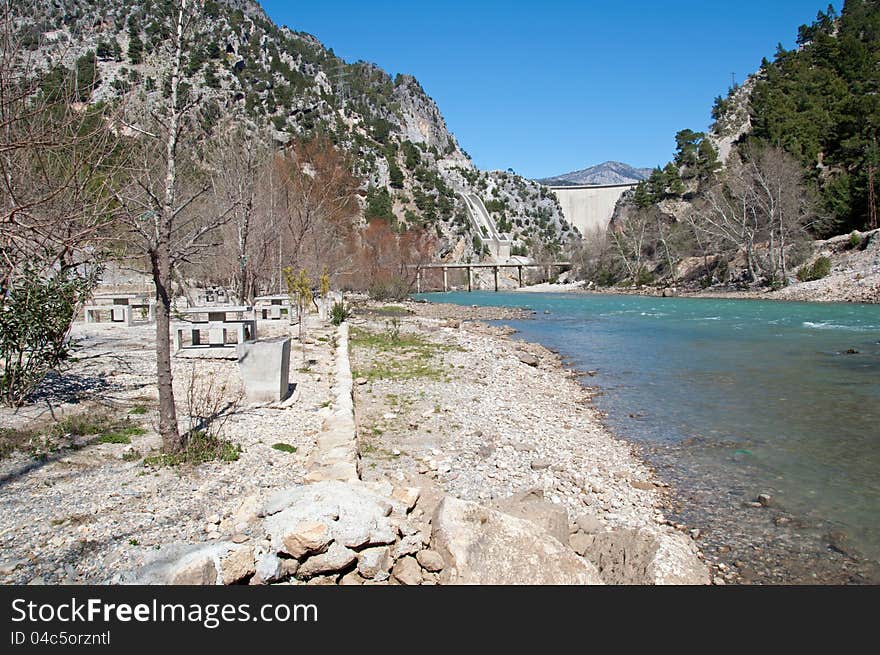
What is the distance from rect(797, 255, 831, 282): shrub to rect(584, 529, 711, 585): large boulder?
3913cm

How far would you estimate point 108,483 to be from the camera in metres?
4.77

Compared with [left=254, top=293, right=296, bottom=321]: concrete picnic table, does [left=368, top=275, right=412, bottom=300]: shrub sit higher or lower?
higher

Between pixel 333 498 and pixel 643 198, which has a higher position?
pixel 643 198

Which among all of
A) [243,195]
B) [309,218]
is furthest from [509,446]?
[309,218]

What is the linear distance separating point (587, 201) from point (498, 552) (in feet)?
A: 562

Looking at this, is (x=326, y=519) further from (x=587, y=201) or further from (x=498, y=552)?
(x=587, y=201)

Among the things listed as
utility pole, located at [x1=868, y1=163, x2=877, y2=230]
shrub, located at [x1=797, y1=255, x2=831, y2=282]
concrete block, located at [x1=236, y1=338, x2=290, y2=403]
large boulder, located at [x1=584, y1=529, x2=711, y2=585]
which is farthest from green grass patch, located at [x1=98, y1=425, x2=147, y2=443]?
utility pole, located at [x1=868, y1=163, x2=877, y2=230]

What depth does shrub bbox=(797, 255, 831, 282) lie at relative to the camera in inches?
1476

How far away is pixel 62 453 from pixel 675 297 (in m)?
45.2

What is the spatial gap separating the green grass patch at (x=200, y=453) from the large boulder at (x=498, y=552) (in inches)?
93.3

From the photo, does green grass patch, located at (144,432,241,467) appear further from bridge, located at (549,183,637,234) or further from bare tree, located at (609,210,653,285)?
bridge, located at (549,183,637,234)

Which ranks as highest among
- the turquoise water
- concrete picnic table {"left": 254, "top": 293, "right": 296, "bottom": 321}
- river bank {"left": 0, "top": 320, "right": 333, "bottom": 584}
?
concrete picnic table {"left": 254, "top": 293, "right": 296, "bottom": 321}

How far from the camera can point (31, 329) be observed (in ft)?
Answer: 22.5

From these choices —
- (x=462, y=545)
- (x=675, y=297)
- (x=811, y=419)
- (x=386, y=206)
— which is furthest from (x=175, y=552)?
(x=386, y=206)
